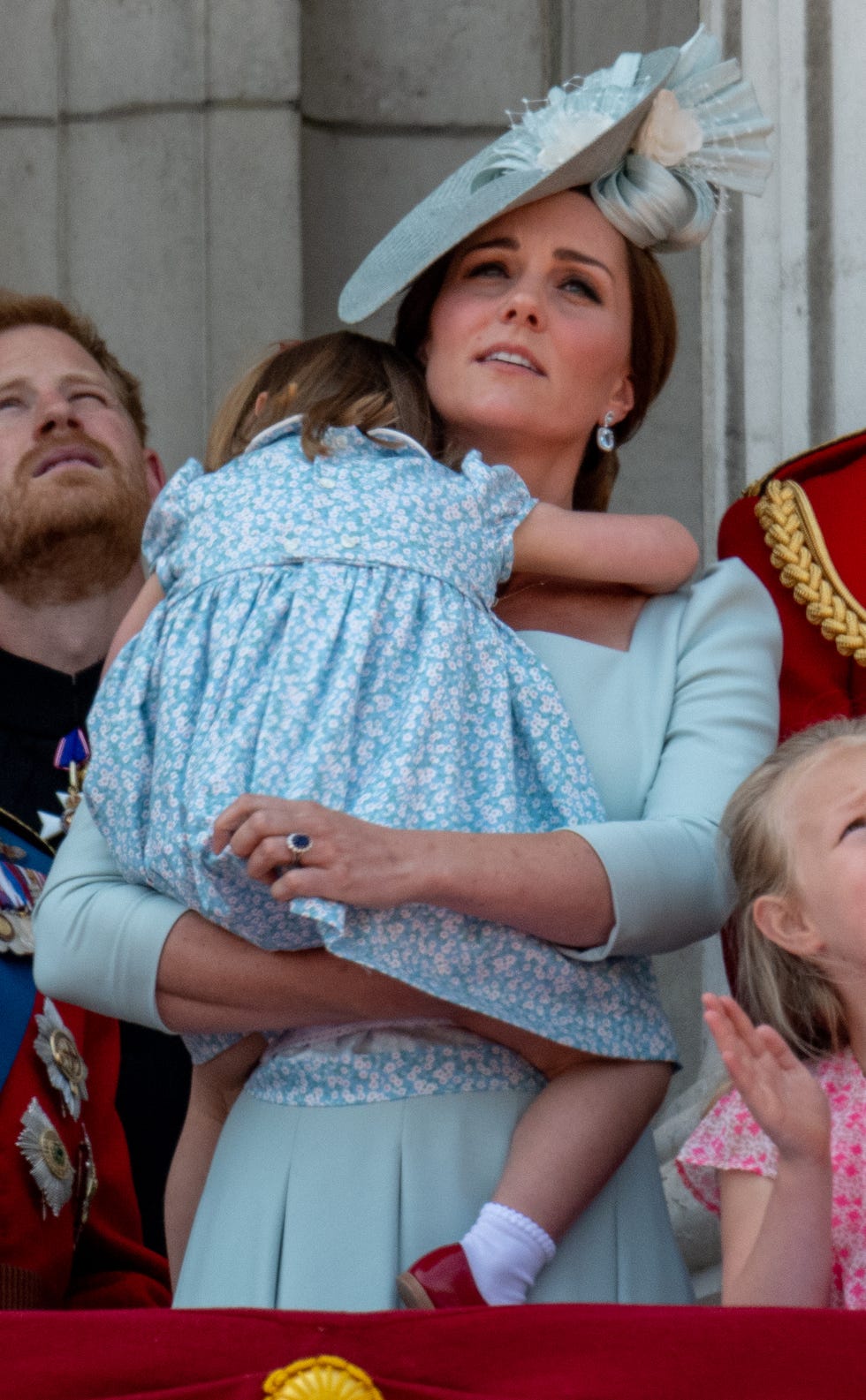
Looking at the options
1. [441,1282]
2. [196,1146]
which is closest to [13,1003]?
[196,1146]

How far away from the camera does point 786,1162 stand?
1.56 metres

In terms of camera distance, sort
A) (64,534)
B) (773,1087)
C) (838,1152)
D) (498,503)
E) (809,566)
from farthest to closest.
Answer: (64,534)
(809,566)
(498,503)
(838,1152)
(773,1087)

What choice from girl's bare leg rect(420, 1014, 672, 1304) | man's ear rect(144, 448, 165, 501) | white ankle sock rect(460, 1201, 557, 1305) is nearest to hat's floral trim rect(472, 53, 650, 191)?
girl's bare leg rect(420, 1014, 672, 1304)

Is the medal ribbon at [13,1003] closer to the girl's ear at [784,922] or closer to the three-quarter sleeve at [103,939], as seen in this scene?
the three-quarter sleeve at [103,939]

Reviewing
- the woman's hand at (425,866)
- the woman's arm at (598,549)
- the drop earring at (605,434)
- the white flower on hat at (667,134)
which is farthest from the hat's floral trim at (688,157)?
the woman's hand at (425,866)

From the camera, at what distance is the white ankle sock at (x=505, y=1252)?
165 cm

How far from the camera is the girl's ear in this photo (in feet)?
5.68

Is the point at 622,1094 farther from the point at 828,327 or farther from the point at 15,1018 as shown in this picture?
the point at 828,327

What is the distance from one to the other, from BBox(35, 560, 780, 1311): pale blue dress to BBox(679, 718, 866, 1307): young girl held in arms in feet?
0.19

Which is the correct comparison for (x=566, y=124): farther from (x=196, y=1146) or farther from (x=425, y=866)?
(x=196, y=1146)

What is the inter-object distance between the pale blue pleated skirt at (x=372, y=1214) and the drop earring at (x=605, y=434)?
0.67 m

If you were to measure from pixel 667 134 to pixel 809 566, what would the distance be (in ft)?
1.37

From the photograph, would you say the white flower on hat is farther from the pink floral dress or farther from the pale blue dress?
the pink floral dress

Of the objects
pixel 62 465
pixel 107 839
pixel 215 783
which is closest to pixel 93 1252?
pixel 107 839
